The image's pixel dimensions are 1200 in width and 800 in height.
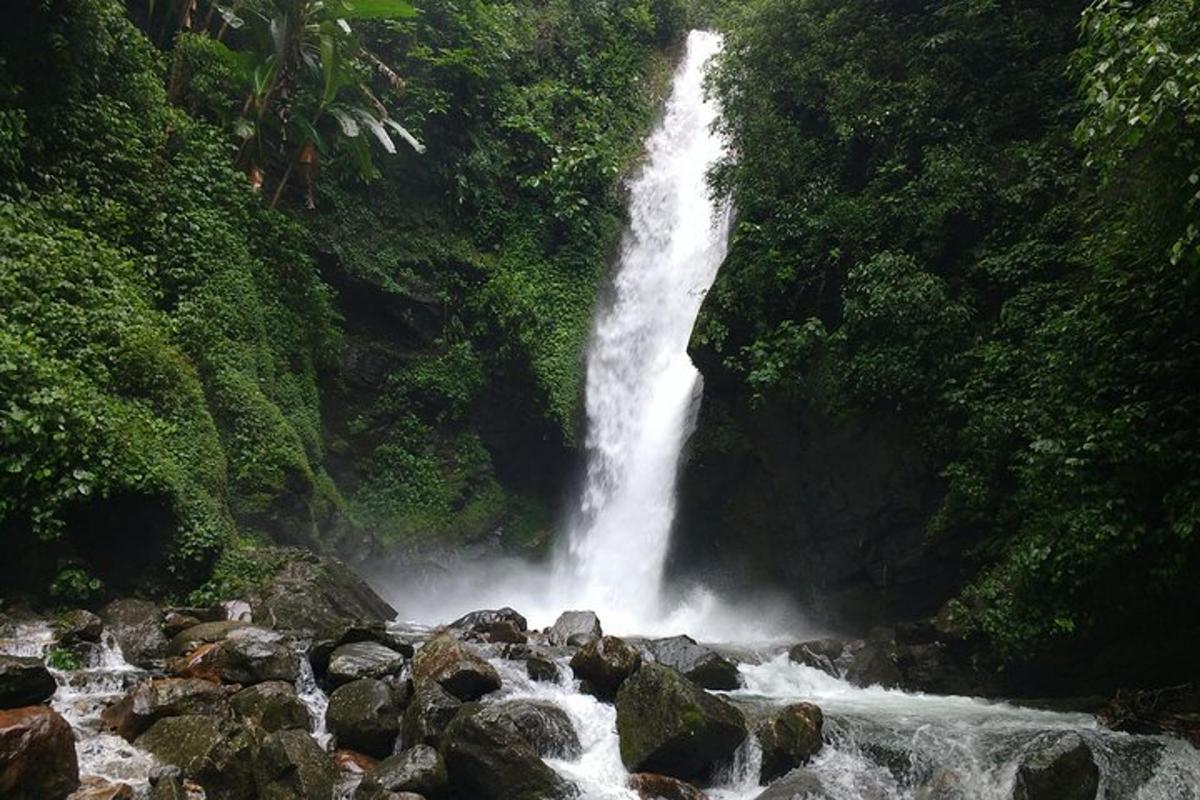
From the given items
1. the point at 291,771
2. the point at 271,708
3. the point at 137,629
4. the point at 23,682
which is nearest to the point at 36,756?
the point at 23,682

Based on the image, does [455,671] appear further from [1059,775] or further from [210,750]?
[1059,775]

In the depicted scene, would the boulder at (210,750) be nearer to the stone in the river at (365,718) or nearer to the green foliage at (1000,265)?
the stone in the river at (365,718)

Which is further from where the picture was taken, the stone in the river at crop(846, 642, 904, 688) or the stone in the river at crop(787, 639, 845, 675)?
the stone in the river at crop(787, 639, 845, 675)

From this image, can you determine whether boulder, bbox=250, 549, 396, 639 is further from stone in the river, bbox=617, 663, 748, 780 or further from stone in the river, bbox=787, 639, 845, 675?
stone in the river, bbox=787, 639, 845, 675

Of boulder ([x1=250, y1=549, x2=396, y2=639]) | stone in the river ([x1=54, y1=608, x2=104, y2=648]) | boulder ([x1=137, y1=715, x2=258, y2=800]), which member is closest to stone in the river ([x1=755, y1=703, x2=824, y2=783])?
boulder ([x1=137, y1=715, x2=258, y2=800])

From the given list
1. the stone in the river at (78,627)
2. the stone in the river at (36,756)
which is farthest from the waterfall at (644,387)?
A: the stone in the river at (36,756)

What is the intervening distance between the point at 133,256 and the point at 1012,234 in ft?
41.0

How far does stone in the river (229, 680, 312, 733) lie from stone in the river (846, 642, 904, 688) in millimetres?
6930

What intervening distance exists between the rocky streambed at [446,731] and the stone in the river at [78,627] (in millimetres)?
18

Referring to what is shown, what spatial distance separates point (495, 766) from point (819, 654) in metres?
6.20

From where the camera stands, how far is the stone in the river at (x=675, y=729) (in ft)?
22.4

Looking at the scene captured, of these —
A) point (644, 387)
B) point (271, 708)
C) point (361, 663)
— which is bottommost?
point (271, 708)

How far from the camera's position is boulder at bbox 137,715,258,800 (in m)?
5.68

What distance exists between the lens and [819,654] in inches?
435
